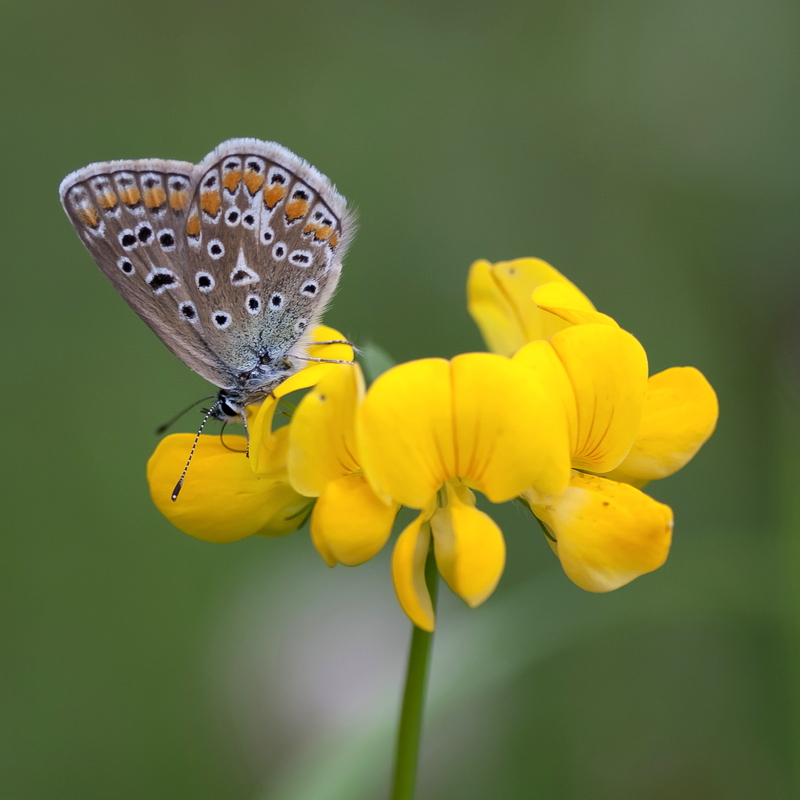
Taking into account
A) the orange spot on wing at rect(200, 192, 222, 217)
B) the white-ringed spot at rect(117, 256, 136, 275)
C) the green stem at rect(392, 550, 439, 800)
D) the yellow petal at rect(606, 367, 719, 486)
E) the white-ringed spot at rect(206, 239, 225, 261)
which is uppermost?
the orange spot on wing at rect(200, 192, 222, 217)

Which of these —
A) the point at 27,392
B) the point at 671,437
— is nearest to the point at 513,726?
the point at 671,437

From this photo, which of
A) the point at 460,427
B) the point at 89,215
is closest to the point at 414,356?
the point at 89,215

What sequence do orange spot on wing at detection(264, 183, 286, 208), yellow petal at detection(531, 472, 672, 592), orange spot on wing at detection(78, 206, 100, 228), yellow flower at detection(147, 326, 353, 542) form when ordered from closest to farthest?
yellow petal at detection(531, 472, 672, 592)
yellow flower at detection(147, 326, 353, 542)
orange spot on wing at detection(78, 206, 100, 228)
orange spot on wing at detection(264, 183, 286, 208)

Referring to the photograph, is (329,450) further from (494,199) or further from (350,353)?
(494,199)

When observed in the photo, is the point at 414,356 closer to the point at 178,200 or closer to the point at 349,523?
the point at 178,200

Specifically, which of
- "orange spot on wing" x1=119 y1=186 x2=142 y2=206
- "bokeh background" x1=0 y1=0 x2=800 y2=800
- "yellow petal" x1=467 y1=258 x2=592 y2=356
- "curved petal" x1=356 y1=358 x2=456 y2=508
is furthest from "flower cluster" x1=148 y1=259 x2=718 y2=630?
"bokeh background" x1=0 y1=0 x2=800 y2=800

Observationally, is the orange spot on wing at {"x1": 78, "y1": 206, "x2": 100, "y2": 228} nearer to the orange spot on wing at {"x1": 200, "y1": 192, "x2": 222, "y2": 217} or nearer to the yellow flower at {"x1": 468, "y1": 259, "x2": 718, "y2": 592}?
the orange spot on wing at {"x1": 200, "y1": 192, "x2": 222, "y2": 217}

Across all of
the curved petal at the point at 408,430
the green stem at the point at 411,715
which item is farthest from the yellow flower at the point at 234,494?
the green stem at the point at 411,715
